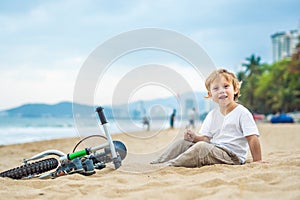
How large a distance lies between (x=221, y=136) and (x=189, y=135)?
34 cm

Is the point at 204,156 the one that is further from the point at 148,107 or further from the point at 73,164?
the point at 148,107

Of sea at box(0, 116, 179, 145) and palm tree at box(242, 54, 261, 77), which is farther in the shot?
palm tree at box(242, 54, 261, 77)

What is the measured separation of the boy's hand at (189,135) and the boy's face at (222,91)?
0.43 meters

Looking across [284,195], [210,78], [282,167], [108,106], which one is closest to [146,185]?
[284,195]

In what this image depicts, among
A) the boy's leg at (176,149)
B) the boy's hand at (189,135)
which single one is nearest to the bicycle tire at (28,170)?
the boy's leg at (176,149)

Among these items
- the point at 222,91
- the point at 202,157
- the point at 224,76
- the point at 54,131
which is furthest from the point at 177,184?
the point at 54,131

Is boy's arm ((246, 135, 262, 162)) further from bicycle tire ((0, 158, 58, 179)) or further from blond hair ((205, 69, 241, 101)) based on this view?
bicycle tire ((0, 158, 58, 179))

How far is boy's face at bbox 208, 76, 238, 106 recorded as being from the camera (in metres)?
3.48

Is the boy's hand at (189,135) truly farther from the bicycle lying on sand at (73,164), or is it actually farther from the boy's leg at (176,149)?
the bicycle lying on sand at (73,164)

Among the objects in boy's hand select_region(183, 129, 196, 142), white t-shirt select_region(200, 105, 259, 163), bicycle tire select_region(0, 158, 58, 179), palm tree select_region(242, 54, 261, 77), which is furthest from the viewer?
palm tree select_region(242, 54, 261, 77)

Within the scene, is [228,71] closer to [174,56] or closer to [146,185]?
[174,56]

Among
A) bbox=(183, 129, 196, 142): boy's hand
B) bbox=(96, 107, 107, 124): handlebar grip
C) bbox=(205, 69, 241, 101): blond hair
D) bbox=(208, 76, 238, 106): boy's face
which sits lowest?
bbox=(183, 129, 196, 142): boy's hand

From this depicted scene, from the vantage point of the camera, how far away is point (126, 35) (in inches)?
154

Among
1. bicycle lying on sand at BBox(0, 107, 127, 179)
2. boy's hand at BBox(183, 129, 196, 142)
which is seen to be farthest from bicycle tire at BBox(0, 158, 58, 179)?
boy's hand at BBox(183, 129, 196, 142)
